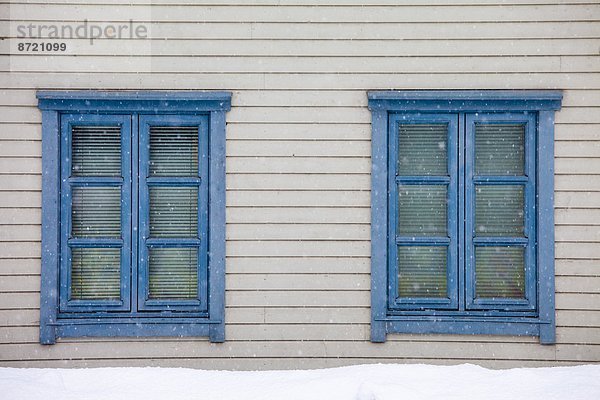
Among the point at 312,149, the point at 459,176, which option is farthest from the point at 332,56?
the point at 459,176

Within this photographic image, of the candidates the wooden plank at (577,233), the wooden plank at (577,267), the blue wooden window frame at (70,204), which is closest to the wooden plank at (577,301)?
the wooden plank at (577,267)

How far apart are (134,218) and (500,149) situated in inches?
130

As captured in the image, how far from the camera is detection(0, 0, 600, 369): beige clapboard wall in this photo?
5.92 metres

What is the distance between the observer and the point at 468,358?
5996mm

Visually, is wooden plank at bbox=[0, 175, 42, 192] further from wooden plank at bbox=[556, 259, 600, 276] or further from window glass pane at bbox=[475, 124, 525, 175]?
wooden plank at bbox=[556, 259, 600, 276]

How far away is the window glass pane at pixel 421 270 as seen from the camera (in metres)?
6.07

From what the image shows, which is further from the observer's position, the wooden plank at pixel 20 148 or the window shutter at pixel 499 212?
the window shutter at pixel 499 212

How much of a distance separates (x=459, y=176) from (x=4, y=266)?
4052mm

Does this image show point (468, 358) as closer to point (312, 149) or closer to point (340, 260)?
point (340, 260)

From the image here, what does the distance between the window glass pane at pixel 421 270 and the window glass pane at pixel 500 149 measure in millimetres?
828

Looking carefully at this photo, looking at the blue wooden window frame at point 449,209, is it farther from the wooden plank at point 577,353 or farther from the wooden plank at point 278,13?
the wooden plank at point 577,353

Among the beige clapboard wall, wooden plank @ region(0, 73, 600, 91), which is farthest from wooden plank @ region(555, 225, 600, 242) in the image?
wooden plank @ region(0, 73, 600, 91)

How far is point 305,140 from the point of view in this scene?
5984mm

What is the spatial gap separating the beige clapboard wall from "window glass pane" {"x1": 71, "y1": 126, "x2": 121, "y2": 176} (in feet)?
1.12
